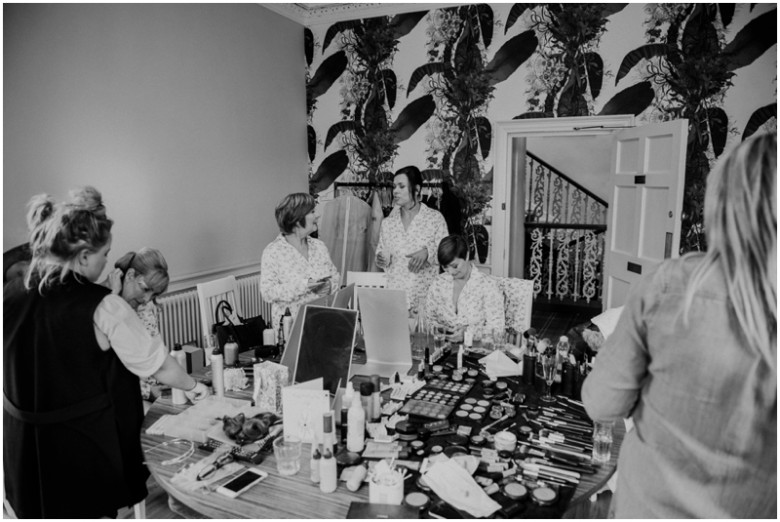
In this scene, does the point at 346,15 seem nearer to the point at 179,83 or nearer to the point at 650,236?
the point at 179,83

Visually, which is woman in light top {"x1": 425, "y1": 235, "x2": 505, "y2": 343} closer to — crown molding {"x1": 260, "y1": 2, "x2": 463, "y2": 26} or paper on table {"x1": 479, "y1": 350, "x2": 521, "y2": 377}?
paper on table {"x1": 479, "y1": 350, "x2": 521, "y2": 377}

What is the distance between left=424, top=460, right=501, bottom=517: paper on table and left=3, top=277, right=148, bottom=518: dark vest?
42.5 inches

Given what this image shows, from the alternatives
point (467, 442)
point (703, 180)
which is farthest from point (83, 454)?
point (703, 180)

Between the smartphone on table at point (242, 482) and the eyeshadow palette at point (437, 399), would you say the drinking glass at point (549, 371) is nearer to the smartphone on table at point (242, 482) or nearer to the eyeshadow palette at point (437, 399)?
the eyeshadow palette at point (437, 399)

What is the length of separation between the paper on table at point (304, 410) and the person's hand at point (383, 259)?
2.61 m

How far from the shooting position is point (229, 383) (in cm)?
246

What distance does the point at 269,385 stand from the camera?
2.21 meters

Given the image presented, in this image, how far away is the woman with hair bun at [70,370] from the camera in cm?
175

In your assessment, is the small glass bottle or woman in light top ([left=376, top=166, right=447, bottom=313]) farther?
woman in light top ([left=376, top=166, right=447, bottom=313])

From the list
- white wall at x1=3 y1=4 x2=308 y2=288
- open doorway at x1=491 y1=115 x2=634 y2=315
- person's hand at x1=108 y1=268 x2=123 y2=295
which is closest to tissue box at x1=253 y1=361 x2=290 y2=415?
person's hand at x1=108 y1=268 x2=123 y2=295

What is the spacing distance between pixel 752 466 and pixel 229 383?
1.97 metres

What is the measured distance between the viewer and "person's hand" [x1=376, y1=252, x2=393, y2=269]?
14.8ft

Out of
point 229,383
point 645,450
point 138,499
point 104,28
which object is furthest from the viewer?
point 104,28

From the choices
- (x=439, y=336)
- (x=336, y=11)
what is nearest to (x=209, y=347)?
(x=439, y=336)
